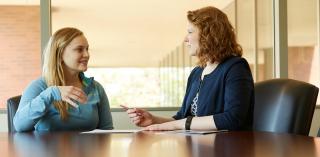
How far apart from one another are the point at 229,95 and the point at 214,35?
355 mm

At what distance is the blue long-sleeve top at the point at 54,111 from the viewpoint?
236cm

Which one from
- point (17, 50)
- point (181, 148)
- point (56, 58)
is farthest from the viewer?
point (17, 50)

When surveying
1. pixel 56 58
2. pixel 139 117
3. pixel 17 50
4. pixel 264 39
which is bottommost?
pixel 139 117

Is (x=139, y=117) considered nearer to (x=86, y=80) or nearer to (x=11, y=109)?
(x=86, y=80)

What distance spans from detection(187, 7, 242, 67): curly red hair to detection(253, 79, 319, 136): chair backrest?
289mm

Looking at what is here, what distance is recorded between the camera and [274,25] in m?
4.62

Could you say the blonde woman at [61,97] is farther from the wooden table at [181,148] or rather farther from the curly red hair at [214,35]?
the wooden table at [181,148]

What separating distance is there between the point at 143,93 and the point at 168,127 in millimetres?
2167

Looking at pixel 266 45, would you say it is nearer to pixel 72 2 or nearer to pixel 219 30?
pixel 72 2

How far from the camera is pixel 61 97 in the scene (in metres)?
2.25

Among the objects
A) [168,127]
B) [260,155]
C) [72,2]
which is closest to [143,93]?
[72,2]

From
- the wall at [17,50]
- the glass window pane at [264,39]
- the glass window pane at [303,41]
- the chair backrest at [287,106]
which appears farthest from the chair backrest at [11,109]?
the glass window pane at [303,41]

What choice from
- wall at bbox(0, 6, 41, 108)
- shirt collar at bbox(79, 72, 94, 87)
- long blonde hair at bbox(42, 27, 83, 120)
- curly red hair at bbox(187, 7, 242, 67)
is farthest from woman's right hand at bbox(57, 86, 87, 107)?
wall at bbox(0, 6, 41, 108)

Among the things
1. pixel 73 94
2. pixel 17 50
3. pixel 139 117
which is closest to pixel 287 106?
pixel 139 117
